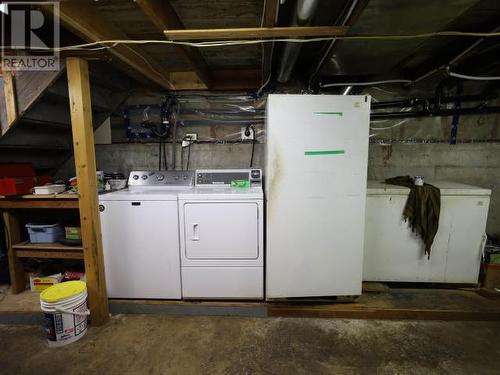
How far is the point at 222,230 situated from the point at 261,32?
144 centimetres

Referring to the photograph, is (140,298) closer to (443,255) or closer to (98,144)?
(98,144)

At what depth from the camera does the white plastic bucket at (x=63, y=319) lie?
5.85ft

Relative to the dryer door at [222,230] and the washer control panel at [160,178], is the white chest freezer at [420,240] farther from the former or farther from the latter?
the washer control panel at [160,178]

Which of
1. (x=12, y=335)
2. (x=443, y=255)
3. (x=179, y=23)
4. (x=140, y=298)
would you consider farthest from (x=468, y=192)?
(x=12, y=335)

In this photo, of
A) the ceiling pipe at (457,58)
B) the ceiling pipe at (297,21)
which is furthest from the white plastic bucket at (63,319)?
the ceiling pipe at (457,58)

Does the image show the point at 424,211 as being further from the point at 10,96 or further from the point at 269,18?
the point at 10,96

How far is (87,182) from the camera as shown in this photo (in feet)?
6.21

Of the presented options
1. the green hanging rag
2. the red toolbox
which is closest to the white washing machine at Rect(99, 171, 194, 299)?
the red toolbox

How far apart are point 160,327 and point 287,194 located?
149 centimetres

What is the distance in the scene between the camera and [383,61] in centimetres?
209

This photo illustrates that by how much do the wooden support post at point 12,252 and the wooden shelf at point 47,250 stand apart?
6 centimetres

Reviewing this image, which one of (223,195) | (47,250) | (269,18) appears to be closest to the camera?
(269,18)

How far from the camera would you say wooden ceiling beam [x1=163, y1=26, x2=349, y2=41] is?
1.46 m

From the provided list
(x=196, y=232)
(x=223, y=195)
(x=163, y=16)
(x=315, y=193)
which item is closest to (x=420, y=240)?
(x=315, y=193)
